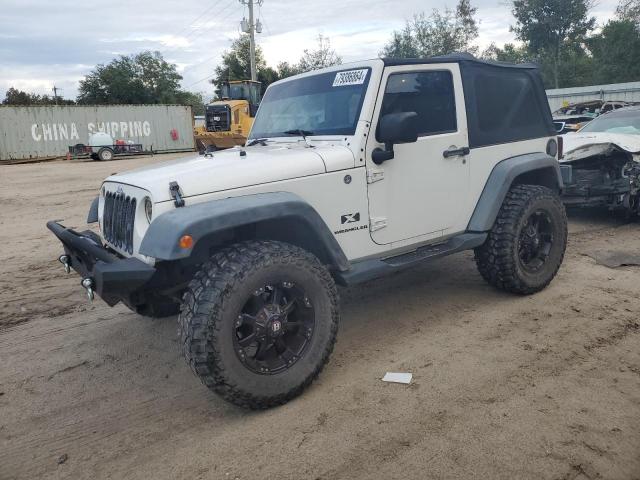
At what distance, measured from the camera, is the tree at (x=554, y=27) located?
43844 mm

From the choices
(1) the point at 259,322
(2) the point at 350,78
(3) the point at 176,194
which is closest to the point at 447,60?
(2) the point at 350,78

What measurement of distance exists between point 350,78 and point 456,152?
1028 mm

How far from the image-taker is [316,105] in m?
4.04

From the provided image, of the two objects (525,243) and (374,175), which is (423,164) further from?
(525,243)

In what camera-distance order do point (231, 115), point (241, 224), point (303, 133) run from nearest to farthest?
point (241, 224) < point (303, 133) < point (231, 115)

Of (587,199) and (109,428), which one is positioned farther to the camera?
(587,199)

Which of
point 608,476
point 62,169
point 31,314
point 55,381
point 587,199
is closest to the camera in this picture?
point 608,476

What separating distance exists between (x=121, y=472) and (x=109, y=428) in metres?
0.48

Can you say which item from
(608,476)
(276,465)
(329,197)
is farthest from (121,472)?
(608,476)

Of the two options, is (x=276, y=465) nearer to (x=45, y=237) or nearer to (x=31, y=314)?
(x=31, y=314)

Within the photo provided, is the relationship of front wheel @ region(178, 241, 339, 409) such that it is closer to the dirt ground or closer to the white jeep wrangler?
the white jeep wrangler

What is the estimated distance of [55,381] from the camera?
12.1 ft

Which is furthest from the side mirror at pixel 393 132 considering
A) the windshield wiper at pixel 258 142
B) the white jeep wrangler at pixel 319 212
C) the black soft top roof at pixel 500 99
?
the windshield wiper at pixel 258 142

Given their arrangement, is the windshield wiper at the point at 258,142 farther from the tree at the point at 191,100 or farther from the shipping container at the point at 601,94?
the tree at the point at 191,100
